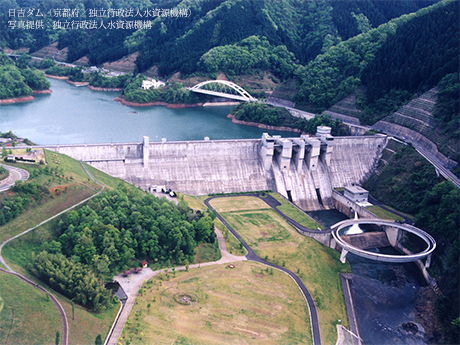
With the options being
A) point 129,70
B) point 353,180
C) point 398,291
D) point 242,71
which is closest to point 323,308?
point 398,291

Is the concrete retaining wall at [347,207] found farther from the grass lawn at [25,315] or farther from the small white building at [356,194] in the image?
the grass lawn at [25,315]

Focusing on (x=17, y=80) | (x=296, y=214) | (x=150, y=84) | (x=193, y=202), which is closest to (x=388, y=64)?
(x=296, y=214)

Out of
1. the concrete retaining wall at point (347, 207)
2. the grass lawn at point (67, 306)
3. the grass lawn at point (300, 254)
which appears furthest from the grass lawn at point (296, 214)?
the grass lawn at point (67, 306)

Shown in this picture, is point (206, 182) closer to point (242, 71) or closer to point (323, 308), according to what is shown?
point (323, 308)

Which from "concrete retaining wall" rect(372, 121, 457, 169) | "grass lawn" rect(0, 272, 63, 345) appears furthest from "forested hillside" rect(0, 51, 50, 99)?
"grass lawn" rect(0, 272, 63, 345)

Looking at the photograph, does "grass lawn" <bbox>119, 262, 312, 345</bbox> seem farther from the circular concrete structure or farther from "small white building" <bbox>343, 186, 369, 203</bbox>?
"small white building" <bbox>343, 186, 369, 203</bbox>

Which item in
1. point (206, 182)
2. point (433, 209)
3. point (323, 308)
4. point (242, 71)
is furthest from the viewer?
point (242, 71)
